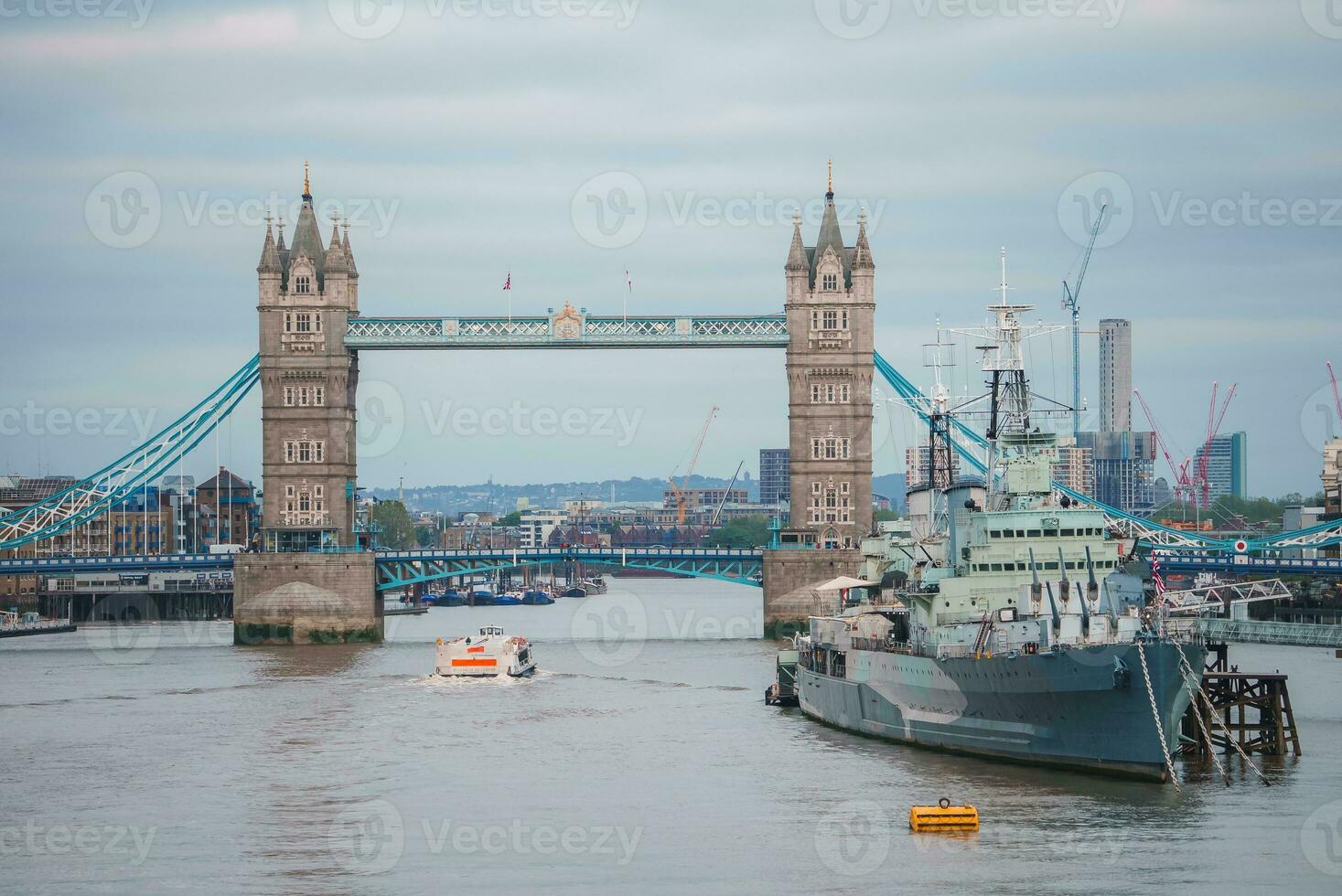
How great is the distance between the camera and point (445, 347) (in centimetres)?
10931

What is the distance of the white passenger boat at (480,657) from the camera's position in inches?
3292

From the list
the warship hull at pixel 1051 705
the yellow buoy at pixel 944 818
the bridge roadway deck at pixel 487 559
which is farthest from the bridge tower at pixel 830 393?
the yellow buoy at pixel 944 818

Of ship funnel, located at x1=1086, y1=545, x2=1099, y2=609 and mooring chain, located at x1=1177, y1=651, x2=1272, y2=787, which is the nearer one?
mooring chain, located at x1=1177, y1=651, x2=1272, y2=787

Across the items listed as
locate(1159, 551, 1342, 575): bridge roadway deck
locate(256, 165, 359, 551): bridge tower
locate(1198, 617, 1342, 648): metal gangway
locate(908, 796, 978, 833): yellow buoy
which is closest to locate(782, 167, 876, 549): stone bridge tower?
locate(1159, 551, 1342, 575): bridge roadway deck

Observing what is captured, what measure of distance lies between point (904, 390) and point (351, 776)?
6777 centimetres

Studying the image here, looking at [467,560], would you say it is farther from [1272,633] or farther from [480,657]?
[1272,633]

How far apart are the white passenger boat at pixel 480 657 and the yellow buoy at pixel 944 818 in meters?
41.7

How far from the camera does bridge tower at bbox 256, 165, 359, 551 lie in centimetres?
10988

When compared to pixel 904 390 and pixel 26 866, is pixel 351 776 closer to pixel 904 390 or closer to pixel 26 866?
pixel 26 866

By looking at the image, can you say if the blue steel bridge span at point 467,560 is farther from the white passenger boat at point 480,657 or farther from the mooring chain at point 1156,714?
the mooring chain at point 1156,714

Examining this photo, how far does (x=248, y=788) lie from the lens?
51844mm

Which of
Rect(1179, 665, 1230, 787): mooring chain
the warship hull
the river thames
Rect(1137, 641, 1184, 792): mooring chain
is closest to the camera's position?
the river thames

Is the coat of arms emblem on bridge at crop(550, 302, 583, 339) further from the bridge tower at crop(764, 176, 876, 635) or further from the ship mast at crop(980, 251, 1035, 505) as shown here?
the ship mast at crop(980, 251, 1035, 505)

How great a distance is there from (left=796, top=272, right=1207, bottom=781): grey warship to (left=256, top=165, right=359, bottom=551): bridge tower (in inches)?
1984
